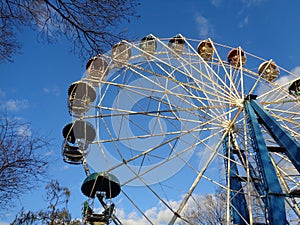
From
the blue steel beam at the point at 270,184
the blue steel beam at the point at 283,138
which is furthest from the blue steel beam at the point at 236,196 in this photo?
the blue steel beam at the point at 283,138

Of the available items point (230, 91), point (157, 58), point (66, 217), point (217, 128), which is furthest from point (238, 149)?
point (66, 217)

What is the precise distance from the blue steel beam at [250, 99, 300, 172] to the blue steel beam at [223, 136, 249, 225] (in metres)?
2.16

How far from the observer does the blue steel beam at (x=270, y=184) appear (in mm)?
7289

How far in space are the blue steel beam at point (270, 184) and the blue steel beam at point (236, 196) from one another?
1.81 meters

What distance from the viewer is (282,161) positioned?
1210cm

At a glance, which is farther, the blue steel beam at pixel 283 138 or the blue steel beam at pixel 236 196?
the blue steel beam at pixel 236 196

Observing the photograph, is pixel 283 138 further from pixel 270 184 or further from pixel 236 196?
pixel 236 196

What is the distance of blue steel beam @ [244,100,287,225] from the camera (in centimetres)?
729

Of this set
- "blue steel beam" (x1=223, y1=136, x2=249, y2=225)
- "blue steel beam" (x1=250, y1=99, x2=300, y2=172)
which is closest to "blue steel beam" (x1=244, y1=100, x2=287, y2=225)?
"blue steel beam" (x1=250, y1=99, x2=300, y2=172)


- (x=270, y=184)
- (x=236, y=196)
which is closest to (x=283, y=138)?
(x=270, y=184)

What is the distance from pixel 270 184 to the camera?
7.80 m

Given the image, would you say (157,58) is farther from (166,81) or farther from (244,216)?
(244,216)

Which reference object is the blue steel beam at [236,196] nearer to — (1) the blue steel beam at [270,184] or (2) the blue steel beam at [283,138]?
(1) the blue steel beam at [270,184]

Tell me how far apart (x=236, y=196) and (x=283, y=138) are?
3623 mm
